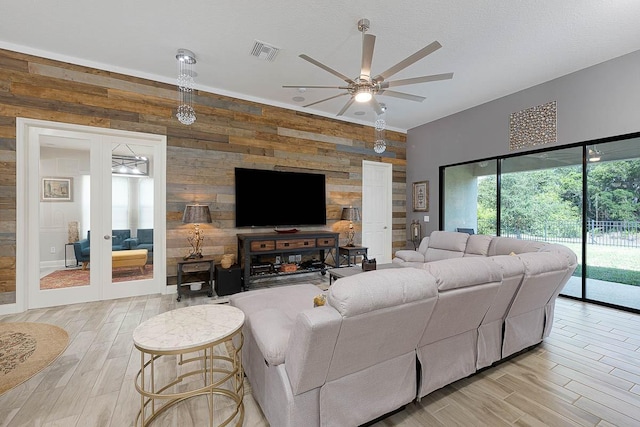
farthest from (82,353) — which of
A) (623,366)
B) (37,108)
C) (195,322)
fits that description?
(623,366)

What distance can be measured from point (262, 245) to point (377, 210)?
3.01m

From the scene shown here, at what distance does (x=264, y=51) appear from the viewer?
11.1ft

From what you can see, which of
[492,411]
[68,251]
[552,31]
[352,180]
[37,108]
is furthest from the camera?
[352,180]

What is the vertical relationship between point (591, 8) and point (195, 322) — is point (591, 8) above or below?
above

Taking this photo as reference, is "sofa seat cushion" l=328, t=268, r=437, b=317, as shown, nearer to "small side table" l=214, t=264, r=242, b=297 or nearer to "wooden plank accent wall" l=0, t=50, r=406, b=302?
"small side table" l=214, t=264, r=242, b=297

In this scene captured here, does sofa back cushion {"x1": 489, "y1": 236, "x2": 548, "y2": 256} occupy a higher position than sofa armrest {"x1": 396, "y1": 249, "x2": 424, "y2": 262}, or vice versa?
sofa back cushion {"x1": 489, "y1": 236, "x2": 548, "y2": 256}

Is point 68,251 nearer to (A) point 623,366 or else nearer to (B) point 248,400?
(B) point 248,400

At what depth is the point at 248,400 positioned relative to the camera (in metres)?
1.90

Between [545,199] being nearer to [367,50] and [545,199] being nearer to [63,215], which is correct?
[367,50]

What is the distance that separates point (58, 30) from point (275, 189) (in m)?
3.19

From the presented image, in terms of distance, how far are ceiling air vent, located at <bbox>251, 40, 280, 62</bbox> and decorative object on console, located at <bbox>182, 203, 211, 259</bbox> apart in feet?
7.11

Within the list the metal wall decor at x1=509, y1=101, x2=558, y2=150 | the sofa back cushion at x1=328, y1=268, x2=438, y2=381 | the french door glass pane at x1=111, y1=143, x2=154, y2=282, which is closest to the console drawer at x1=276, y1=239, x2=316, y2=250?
the french door glass pane at x1=111, y1=143, x2=154, y2=282

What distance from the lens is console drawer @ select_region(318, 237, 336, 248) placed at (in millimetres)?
4895

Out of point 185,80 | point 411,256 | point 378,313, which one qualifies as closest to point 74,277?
point 185,80
